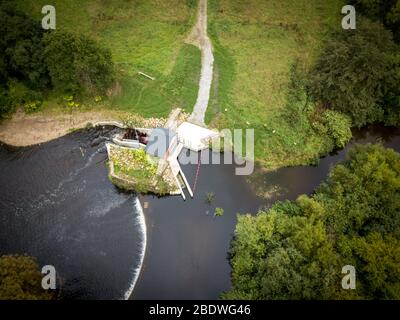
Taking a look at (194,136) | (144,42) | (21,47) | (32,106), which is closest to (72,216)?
(194,136)

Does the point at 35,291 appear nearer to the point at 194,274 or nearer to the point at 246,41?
the point at 194,274

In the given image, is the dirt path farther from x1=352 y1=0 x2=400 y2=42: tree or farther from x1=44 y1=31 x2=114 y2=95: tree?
x1=352 y1=0 x2=400 y2=42: tree

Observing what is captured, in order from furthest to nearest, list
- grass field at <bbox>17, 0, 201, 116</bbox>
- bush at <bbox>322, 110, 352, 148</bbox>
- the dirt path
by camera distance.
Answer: grass field at <bbox>17, 0, 201, 116</bbox>, the dirt path, bush at <bbox>322, 110, 352, 148</bbox>

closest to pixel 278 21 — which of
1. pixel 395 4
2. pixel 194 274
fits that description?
pixel 395 4

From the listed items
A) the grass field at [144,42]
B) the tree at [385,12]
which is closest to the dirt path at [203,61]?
the grass field at [144,42]

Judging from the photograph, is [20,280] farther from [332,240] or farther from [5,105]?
[332,240]

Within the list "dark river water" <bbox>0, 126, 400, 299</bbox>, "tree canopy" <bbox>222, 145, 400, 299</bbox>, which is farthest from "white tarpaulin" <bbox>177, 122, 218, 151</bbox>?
"tree canopy" <bbox>222, 145, 400, 299</bbox>
